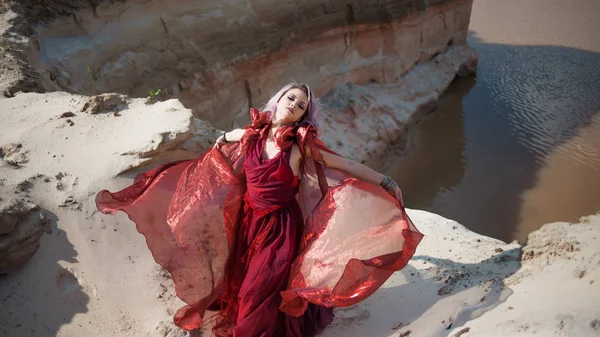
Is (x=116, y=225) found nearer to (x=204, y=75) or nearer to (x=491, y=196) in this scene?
(x=204, y=75)

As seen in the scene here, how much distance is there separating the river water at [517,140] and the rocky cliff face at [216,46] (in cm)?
154


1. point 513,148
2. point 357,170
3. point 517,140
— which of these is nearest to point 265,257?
point 357,170

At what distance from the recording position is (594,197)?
227 inches

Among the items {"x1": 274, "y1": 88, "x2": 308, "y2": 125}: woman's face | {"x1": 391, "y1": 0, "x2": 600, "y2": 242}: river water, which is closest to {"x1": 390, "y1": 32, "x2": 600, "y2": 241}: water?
{"x1": 391, "y1": 0, "x2": 600, "y2": 242}: river water

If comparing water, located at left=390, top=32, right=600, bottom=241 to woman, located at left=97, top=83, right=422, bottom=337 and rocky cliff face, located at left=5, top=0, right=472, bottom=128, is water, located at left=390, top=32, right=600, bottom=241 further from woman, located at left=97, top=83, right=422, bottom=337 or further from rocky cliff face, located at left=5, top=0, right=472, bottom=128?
woman, located at left=97, top=83, right=422, bottom=337

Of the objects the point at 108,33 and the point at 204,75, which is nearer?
the point at 108,33

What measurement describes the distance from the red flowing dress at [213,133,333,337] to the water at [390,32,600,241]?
12.3 feet

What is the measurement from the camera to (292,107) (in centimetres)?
216

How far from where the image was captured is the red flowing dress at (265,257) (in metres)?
2.07

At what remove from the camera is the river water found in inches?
224

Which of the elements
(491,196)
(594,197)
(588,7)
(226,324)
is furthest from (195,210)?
(588,7)

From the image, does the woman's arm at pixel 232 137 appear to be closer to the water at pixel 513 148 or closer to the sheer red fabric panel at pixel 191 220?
the sheer red fabric panel at pixel 191 220

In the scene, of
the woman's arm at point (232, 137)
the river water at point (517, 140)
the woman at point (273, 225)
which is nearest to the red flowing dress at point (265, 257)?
the woman at point (273, 225)

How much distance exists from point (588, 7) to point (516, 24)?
1.89 meters
